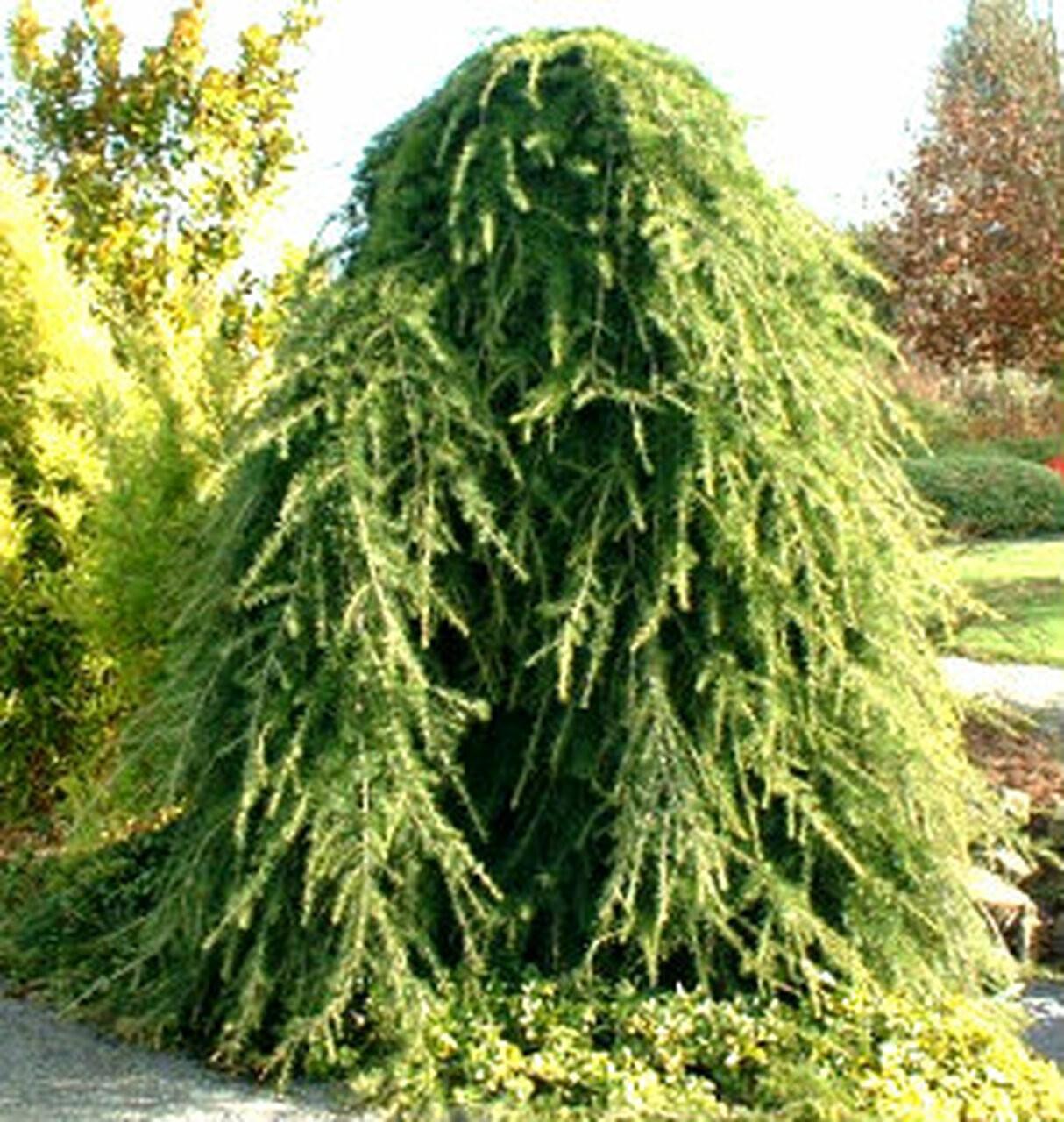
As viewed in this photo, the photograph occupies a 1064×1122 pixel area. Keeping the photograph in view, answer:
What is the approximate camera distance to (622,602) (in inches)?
178

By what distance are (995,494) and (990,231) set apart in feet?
20.2

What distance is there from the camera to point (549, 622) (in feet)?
14.7

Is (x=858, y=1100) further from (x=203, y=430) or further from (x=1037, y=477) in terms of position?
(x=1037, y=477)

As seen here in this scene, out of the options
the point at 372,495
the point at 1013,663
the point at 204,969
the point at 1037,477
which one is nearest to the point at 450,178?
the point at 372,495

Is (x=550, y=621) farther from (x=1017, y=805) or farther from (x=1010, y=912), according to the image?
(x=1017, y=805)

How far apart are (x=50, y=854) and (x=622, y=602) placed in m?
3.37

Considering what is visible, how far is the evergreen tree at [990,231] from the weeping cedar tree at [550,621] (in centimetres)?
1869

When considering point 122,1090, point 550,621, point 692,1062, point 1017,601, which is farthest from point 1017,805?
point 1017,601

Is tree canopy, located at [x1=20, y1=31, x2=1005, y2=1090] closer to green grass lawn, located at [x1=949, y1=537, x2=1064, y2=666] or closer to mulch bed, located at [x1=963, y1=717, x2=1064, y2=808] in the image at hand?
mulch bed, located at [x1=963, y1=717, x2=1064, y2=808]

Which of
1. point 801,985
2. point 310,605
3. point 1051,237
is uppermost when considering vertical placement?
point 1051,237

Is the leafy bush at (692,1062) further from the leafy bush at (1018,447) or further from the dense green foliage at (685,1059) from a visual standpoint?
the leafy bush at (1018,447)

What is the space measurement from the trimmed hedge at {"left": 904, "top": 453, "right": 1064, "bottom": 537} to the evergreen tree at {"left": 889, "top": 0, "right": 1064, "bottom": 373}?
12.4 feet

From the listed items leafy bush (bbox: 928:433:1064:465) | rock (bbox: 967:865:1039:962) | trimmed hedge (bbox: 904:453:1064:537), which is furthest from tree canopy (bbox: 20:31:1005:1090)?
leafy bush (bbox: 928:433:1064:465)

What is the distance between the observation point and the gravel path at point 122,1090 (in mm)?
4121
